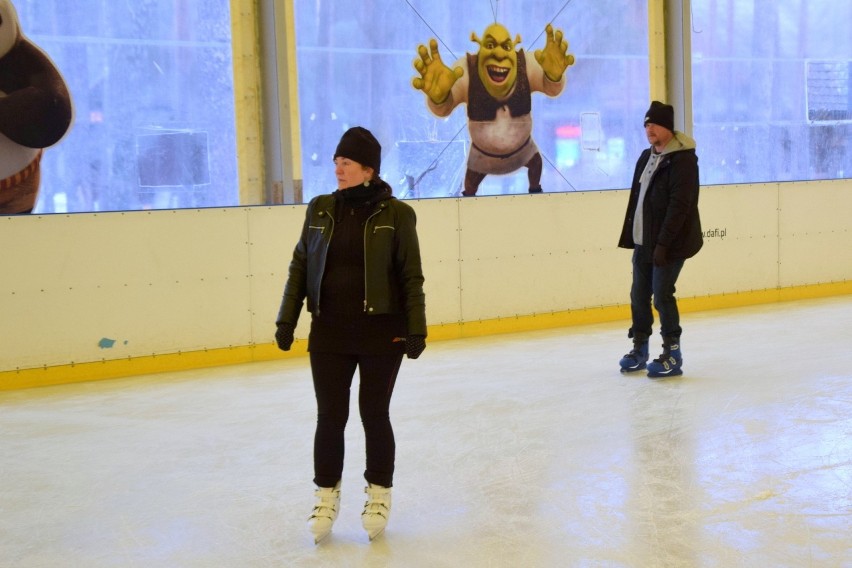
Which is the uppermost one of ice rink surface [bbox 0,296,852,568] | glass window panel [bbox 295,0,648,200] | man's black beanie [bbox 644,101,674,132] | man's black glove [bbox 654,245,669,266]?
glass window panel [bbox 295,0,648,200]

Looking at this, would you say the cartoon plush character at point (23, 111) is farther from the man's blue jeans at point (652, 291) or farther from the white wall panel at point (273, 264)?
the man's blue jeans at point (652, 291)

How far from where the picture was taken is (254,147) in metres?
7.81

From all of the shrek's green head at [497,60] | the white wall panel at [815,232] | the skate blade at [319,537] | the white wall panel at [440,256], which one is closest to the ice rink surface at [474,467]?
the skate blade at [319,537]

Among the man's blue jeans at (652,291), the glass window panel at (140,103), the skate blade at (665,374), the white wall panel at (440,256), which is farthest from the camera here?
the white wall panel at (440,256)

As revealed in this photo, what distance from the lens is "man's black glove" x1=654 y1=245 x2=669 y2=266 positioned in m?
5.63

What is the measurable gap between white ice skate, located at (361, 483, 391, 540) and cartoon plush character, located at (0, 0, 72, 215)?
14.5ft

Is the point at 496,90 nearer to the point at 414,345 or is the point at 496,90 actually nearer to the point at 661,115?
the point at 661,115

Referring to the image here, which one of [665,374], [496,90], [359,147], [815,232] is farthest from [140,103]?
[815,232]

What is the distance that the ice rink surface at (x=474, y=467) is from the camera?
3.35 metres

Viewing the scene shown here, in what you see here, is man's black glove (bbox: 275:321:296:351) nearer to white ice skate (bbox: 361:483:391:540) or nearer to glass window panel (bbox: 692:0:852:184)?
white ice skate (bbox: 361:483:391:540)

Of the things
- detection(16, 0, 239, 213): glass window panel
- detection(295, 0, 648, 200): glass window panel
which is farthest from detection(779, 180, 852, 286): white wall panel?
detection(16, 0, 239, 213): glass window panel

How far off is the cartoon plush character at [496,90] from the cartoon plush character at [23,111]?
9.31 feet

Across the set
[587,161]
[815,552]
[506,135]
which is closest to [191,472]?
[815,552]

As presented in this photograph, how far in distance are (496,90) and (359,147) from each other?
573cm
